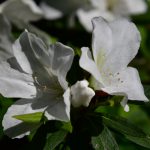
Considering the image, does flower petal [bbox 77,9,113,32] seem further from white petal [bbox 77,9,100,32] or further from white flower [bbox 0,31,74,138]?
white flower [bbox 0,31,74,138]

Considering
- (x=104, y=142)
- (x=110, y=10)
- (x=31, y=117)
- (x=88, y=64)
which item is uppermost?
(x=88, y=64)

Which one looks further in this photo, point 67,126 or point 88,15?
point 88,15

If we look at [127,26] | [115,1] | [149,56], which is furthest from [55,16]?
[127,26]

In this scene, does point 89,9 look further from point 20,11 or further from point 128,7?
point 20,11

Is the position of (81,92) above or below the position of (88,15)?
above

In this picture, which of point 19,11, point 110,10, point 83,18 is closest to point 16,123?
point 19,11

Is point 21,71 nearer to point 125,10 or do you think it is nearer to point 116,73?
point 116,73
